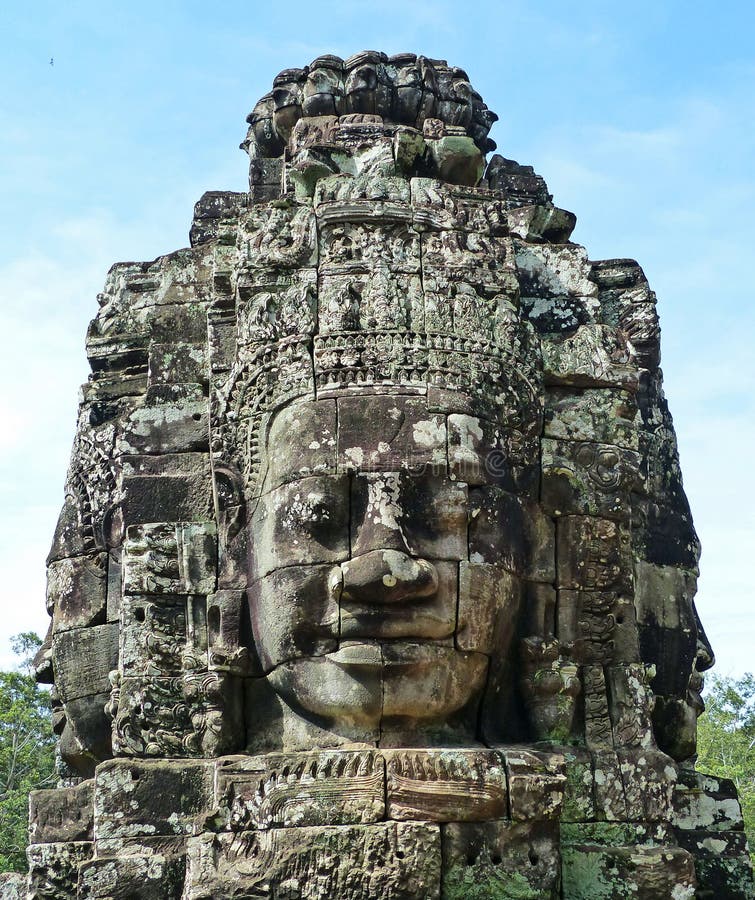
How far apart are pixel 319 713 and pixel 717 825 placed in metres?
2.84

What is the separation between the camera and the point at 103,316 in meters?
9.97

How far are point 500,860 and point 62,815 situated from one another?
9.65 ft

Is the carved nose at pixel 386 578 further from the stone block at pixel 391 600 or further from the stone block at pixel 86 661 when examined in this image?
the stone block at pixel 86 661

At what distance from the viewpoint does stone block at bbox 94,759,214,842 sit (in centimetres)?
802

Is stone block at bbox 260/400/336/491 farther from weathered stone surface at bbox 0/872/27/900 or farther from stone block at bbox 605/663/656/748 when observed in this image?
weathered stone surface at bbox 0/872/27/900

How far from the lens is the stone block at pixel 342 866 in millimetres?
7250

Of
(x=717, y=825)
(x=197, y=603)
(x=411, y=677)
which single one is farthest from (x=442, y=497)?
(x=717, y=825)

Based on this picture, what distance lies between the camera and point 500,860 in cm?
745

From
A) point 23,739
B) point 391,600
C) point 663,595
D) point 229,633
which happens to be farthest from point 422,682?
point 23,739

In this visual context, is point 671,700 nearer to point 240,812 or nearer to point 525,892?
point 525,892

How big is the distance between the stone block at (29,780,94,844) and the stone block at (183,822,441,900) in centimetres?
142

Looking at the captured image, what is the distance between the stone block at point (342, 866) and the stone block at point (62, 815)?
1422 millimetres

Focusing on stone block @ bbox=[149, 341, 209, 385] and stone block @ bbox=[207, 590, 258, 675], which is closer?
stone block @ bbox=[207, 590, 258, 675]

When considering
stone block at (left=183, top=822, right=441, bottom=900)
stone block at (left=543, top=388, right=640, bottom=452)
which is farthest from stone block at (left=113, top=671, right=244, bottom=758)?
stone block at (left=543, top=388, right=640, bottom=452)
